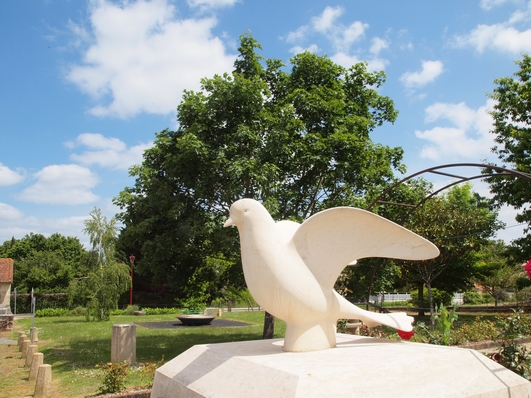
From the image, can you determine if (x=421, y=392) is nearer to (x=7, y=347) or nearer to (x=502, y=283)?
(x=7, y=347)

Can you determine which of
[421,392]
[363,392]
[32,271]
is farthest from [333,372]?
[32,271]

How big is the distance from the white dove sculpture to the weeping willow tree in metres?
19.0

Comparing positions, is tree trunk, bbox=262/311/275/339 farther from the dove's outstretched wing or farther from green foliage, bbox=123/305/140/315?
green foliage, bbox=123/305/140/315

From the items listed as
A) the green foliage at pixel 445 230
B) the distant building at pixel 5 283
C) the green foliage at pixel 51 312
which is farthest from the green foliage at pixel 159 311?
the green foliage at pixel 445 230

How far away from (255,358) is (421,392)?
2.16m

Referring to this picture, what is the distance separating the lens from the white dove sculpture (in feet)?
21.3

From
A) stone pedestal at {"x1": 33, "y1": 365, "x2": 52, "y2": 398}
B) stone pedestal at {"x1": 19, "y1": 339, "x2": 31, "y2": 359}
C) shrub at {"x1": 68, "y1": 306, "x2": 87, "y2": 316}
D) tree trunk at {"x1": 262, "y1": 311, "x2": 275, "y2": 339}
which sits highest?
tree trunk at {"x1": 262, "y1": 311, "x2": 275, "y2": 339}

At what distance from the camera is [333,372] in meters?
5.04

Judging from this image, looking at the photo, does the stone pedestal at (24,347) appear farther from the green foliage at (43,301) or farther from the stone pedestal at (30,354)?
the green foliage at (43,301)

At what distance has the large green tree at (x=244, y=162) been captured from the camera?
11.7 m

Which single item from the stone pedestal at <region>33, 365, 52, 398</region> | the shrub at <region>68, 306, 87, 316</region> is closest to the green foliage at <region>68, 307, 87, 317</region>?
the shrub at <region>68, 306, 87, 316</region>

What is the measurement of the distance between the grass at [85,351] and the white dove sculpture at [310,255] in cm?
445

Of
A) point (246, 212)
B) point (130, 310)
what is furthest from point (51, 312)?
point (246, 212)

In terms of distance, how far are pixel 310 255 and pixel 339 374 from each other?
210cm
